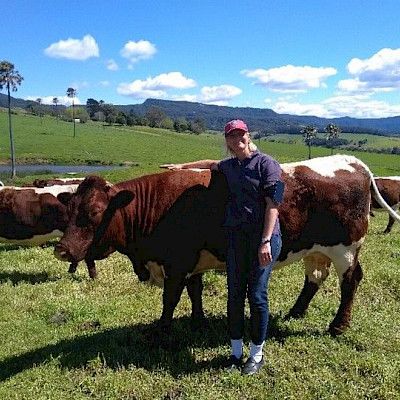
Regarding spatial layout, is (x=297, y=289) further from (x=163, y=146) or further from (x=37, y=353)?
(x=163, y=146)

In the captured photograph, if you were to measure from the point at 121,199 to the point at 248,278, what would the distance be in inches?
66.9

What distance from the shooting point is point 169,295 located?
5895 mm

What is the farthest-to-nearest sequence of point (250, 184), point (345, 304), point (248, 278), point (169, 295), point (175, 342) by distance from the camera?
point (345, 304) → point (175, 342) → point (169, 295) → point (248, 278) → point (250, 184)

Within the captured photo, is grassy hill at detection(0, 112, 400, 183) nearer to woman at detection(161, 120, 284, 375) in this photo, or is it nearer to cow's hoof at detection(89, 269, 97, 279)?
cow's hoof at detection(89, 269, 97, 279)

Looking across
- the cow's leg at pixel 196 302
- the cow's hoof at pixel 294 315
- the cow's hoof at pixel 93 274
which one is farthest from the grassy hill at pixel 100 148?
the cow's leg at pixel 196 302

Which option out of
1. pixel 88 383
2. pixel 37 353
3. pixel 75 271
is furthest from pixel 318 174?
pixel 75 271

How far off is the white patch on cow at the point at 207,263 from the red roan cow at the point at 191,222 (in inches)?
0.5

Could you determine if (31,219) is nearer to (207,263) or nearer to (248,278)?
(207,263)

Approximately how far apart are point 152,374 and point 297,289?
3.60 m

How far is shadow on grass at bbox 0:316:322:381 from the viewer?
18.7 ft

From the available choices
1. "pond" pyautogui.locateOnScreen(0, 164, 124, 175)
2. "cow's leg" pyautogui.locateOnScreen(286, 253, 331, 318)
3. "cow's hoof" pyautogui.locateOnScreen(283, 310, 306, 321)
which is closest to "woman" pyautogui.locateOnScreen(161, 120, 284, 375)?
"cow's hoof" pyautogui.locateOnScreen(283, 310, 306, 321)

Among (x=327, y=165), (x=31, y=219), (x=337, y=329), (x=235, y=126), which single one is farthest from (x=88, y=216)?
(x=31, y=219)

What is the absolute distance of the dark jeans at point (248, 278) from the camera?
523 centimetres

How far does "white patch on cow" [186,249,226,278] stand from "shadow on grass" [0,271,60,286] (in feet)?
16.2
